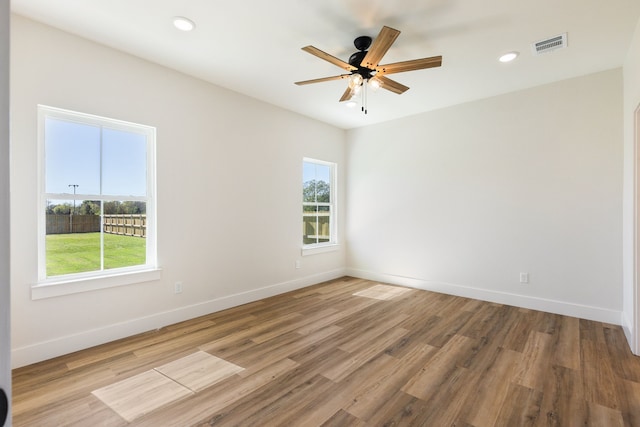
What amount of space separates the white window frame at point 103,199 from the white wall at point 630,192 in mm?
4663

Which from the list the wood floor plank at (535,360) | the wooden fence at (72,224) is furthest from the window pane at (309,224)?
the wood floor plank at (535,360)

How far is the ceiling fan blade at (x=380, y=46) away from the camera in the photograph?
2186 millimetres

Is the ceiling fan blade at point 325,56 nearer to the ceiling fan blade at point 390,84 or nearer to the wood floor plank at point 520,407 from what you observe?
the ceiling fan blade at point 390,84

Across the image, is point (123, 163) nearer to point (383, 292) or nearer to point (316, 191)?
point (316, 191)

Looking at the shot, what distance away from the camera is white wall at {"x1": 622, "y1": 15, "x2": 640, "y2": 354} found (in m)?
2.75

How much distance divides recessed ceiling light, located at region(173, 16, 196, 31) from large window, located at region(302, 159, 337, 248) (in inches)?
110

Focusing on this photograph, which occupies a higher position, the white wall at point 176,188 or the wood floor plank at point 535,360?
the white wall at point 176,188

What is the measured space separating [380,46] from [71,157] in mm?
2921

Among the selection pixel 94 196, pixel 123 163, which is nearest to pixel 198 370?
pixel 94 196

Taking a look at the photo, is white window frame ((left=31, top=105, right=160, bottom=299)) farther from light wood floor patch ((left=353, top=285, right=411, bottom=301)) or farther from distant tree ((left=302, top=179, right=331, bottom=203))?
light wood floor patch ((left=353, top=285, right=411, bottom=301))

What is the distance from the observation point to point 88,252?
2.93 metres

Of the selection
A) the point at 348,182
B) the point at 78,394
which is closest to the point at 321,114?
the point at 348,182

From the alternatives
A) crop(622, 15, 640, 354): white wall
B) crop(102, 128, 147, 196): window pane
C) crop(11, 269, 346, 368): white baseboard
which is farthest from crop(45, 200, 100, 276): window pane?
crop(622, 15, 640, 354): white wall

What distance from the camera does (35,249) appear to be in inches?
101
